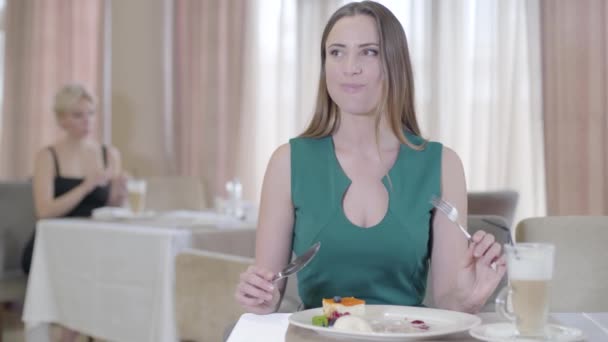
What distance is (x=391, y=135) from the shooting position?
174 centimetres

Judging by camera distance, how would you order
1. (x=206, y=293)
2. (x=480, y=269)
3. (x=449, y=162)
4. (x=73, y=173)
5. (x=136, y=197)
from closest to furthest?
(x=480, y=269) → (x=449, y=162) → (x=206, y=293) → (x=136, y=197) → (x=73, y=173)

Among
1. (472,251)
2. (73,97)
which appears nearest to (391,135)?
(472,251)

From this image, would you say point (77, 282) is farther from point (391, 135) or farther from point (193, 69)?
point (193, 69)

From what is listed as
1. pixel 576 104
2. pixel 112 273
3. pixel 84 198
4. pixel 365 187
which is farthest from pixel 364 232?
pixel 576 104

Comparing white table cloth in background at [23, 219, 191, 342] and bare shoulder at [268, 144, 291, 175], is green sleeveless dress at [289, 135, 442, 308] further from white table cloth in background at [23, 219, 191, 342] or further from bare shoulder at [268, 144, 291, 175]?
white table cloth in background at [23, 219, 191, 342]

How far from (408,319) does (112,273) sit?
2286 mm

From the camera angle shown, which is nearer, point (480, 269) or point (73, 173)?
point (480, 269)

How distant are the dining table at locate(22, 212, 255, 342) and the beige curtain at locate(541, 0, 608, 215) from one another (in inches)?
77.0

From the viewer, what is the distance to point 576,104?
14.8 feet

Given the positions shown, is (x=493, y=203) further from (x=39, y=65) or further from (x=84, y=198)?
(x=39, y=65)

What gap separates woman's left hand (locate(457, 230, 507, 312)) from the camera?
1275 millimetres

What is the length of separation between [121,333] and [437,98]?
250cm

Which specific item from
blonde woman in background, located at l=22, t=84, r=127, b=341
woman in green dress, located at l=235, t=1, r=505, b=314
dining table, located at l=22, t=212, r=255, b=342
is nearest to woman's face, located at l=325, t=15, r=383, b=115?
woman in green dress, located at l=235, t=1, r=505, b=314

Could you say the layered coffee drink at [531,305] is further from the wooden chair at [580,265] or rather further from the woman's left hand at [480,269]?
the wooden chair at [580,265]
